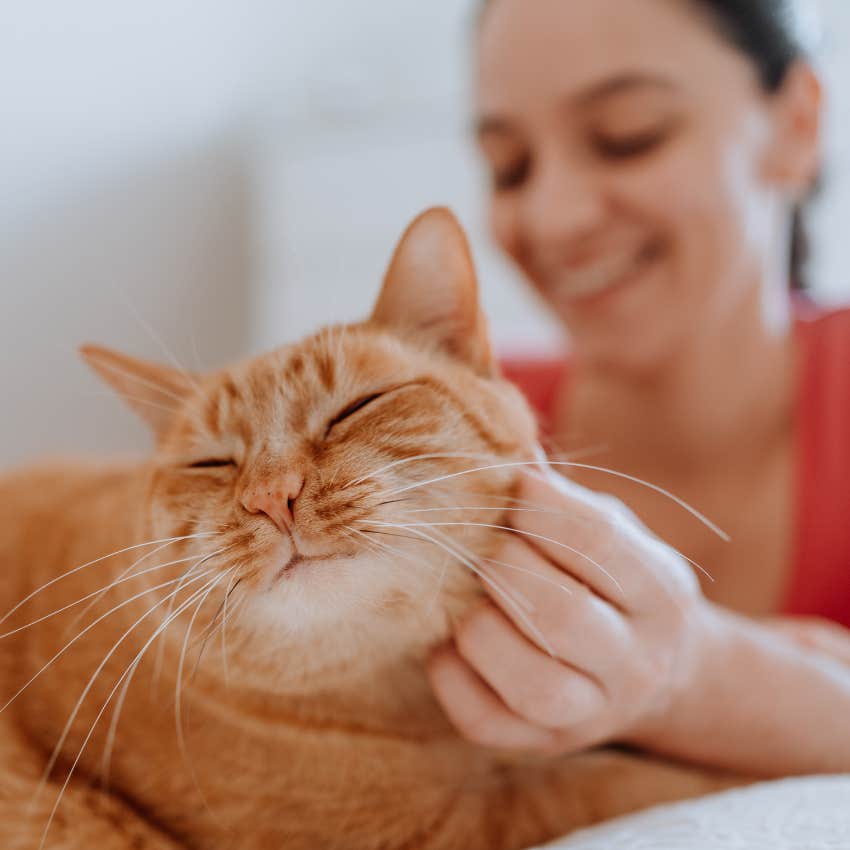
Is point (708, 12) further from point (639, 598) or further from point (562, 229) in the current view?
point (639, 598)

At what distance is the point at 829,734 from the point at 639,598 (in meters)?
0.32

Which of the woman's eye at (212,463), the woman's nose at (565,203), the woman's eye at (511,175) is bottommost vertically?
the woman's eye at (212,463)

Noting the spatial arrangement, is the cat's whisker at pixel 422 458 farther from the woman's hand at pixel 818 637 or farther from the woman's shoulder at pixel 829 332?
the woman's shoulder at pixel 829 332

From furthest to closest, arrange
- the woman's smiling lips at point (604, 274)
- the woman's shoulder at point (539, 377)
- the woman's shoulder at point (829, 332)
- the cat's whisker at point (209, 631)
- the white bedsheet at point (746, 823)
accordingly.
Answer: the woman's shoulder at point (539, 377) → the woman's shoulder at point (829, 332) → the woman's smiling lips at point (604, 274) → the cat's whisker at point (209, 631) → the white bedsheet at point (746, 823)

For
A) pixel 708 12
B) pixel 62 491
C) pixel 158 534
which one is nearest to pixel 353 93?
pixel 708 12

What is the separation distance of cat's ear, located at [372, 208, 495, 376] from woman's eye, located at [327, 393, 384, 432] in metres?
0.11

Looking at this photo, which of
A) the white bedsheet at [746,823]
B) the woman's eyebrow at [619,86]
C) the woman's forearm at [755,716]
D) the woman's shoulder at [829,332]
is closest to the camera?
the white bedsheet at [746,823]

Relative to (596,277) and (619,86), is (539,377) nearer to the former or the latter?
(596,277)

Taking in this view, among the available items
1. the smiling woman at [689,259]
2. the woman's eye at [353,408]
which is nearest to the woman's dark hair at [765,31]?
the smiling woman at [689,259]

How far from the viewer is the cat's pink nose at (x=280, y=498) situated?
2.29 ft

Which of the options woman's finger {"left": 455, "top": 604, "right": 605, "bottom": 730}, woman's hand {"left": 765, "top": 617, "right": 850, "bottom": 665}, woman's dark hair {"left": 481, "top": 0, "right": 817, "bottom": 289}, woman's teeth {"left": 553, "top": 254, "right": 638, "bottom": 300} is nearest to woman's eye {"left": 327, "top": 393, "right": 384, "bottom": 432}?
woman's finger {"left": 455, "top": 604, "right": 605, "bottom": 730}

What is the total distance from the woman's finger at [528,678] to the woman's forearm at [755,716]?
17 cm

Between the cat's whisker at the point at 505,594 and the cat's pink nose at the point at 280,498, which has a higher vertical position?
the cat's pink nose at the point at 280,498

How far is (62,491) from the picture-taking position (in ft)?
3.77
